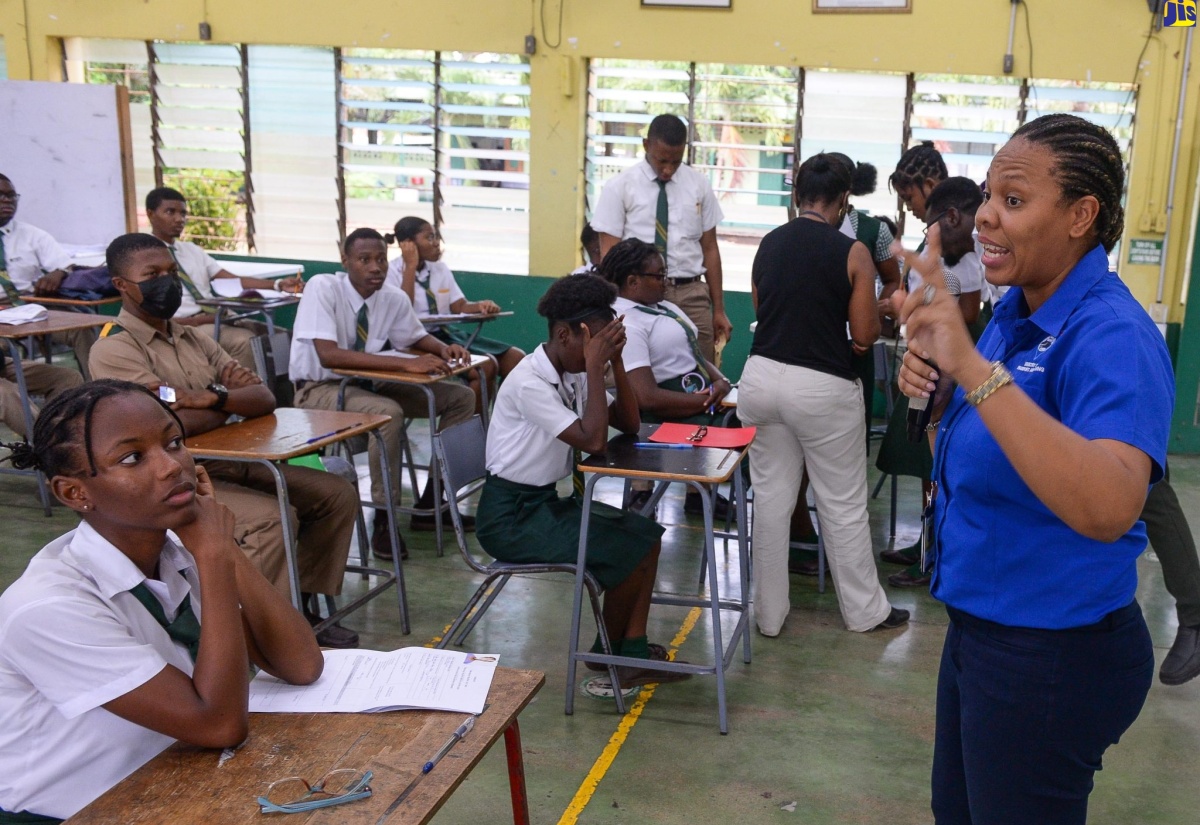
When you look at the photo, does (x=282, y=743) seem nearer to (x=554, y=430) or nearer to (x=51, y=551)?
(x=51, y=551)

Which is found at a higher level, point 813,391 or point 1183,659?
point 813,391

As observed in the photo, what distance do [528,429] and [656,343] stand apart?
1.12 meters

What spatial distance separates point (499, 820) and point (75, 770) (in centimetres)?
141

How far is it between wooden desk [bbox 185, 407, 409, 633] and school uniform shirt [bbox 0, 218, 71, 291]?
3.70m

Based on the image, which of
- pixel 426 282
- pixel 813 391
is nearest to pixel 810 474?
pixel 813 391

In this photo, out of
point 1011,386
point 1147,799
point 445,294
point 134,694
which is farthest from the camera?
point 445,294

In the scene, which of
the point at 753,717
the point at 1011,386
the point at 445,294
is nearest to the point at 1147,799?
the point at 753,717

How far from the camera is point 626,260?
14.1 ft

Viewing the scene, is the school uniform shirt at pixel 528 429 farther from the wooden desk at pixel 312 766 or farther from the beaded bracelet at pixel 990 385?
the beaded bracelet at pixel 990 385

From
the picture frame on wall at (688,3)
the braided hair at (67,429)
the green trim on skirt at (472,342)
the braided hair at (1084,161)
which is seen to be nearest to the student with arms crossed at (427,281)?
the green trim on skirt at (472,342)

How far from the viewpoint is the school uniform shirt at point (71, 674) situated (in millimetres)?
1490

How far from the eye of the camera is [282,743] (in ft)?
5.13

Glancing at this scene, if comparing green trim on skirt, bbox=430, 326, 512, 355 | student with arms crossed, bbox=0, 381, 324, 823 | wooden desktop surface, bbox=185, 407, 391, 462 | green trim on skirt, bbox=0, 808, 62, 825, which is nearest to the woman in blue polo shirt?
student with arms crossed, bbox=0, 381, 324, 823

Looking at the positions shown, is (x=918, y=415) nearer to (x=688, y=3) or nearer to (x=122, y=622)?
(x=122, y=622)
